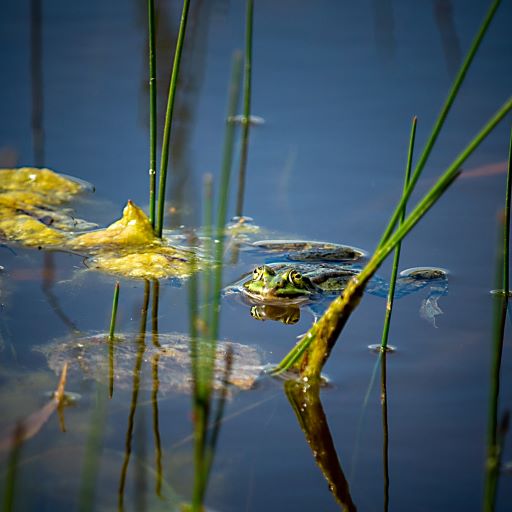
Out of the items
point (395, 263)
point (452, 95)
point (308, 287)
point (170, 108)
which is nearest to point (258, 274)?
point (308, 287)

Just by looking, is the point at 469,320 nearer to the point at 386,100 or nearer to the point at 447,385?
the point at 447,385

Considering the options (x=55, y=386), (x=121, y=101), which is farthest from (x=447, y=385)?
(x=121, y=101)

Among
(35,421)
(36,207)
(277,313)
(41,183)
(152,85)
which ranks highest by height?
(152,85)

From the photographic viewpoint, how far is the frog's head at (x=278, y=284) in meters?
3.46

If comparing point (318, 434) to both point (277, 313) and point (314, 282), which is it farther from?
point (314, 282)

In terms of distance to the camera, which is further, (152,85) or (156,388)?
(152,85)

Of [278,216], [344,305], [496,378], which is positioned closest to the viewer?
[344,305]

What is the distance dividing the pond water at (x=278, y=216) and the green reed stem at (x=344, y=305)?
0.14m

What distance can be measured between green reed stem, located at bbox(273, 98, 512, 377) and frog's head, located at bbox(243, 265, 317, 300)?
2.67ft

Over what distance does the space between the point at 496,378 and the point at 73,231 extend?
2.07 meters

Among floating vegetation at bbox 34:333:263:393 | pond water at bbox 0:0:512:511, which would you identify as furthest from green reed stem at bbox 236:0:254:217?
floating vegetation at bbox 34:333:263:393

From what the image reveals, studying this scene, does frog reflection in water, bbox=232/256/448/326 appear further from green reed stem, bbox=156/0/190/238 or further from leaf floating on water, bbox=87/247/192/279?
green reed stem, bbox=156/0/190/238

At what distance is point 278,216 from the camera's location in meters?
4.11

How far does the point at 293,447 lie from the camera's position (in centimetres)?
235
